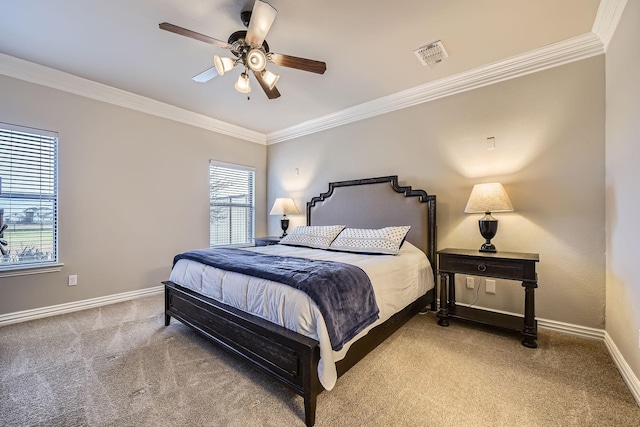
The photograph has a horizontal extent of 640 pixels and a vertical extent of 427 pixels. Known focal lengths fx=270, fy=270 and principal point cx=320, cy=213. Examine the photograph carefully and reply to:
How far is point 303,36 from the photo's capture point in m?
2.43

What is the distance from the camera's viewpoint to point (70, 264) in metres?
3.16

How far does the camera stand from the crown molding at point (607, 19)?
1990 mm

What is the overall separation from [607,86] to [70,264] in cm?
574

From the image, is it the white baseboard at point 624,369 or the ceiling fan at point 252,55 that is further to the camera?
the ceiling fan at point 252,55

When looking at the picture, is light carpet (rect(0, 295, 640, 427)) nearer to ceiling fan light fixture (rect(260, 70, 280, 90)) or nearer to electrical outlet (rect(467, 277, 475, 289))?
electrical outlet (rect(467, 277, 475, 289))

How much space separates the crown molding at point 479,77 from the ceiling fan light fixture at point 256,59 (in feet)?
6.47

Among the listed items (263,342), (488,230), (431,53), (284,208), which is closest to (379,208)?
(488,230)

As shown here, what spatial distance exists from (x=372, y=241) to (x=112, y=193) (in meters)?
3.33

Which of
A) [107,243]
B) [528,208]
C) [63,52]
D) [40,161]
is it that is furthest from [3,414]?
[528,208]

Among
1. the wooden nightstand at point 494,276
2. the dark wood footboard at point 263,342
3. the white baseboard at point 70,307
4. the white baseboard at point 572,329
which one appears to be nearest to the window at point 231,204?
the white baseboard at point 70,307

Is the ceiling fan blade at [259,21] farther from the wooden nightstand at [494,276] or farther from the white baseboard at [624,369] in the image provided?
the white baseboard at [624,369]

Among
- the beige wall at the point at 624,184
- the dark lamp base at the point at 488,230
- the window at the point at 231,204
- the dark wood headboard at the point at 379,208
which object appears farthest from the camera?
the window at the point at 231,204

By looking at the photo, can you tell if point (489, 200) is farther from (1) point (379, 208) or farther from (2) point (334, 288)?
(2) point (334, 288)

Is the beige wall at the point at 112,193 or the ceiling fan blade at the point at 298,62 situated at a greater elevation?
the ceiling fan blade at the point at 298,62
